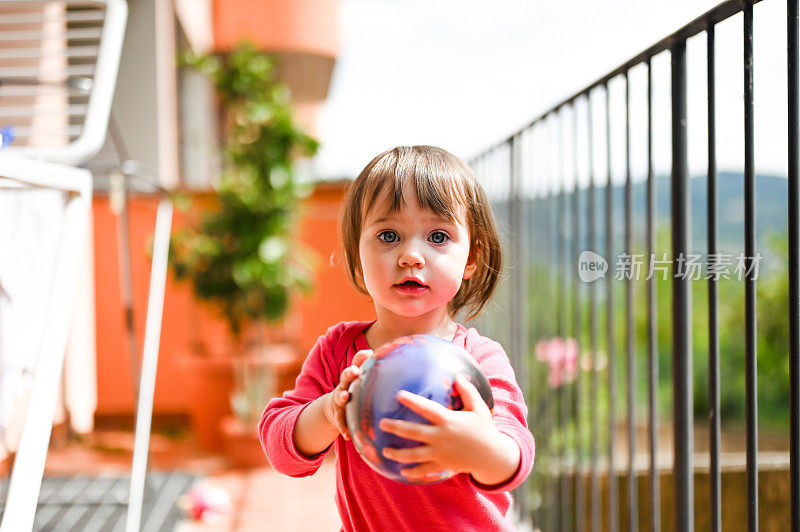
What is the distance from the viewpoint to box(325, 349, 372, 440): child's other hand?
3.11 ft

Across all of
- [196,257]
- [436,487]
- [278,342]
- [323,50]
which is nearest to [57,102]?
[196,257]

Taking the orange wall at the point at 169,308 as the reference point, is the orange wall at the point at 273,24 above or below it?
above

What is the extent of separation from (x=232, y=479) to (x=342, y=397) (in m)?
3.25

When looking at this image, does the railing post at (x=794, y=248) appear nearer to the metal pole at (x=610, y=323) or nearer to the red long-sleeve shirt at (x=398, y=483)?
the red long-sleeve shirt at (x=398, y=483)

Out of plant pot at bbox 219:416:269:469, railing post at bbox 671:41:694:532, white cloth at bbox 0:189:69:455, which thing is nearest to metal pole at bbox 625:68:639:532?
railing post at bbox 671:41:694:532

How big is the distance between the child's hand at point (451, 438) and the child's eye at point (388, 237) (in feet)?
0.86

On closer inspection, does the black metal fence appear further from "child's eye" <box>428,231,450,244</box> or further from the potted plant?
the potted plant

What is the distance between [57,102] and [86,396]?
2.14m

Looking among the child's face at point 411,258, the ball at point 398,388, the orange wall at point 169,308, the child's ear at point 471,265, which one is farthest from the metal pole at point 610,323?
the orange wall at point 169,308

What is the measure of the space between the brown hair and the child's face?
19mm

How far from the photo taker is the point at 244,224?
169 inches

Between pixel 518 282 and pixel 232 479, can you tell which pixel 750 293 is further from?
pixel 232 479

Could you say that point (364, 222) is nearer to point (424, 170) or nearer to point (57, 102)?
point (424, 170)

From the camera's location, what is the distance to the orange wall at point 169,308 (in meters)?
5.30
